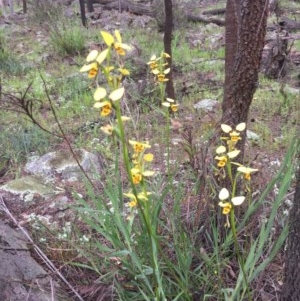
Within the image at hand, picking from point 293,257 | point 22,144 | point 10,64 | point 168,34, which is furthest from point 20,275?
point 10,64

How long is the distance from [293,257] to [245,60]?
3.19 ft

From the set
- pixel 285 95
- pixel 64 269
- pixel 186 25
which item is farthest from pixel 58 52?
pixel 64 269

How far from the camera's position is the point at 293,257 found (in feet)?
5.39

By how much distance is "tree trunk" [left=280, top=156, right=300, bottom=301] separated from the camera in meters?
1.60

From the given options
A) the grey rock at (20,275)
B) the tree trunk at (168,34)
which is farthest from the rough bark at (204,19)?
the grey rock at (20,275)

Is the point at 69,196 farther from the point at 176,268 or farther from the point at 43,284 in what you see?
the point at 176,268

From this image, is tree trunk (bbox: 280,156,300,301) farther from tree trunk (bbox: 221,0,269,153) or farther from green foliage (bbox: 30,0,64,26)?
green foliage (bbox: 30,0,64,26)

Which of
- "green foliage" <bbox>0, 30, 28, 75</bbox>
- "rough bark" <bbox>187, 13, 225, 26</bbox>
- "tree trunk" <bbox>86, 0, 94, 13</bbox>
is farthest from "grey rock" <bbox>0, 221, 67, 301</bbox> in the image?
"tree trunk" <bbox>86, 0, 94, 13</bbox>

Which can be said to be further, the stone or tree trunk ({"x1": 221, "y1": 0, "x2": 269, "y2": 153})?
the stone

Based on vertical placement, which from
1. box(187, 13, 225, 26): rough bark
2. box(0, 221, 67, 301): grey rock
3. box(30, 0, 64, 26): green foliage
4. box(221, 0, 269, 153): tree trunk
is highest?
box(221, 0, 269, 153): tree trunk

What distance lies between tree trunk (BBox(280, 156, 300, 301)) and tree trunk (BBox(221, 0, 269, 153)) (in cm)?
71

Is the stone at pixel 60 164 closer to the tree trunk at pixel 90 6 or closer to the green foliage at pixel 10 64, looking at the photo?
the green foliage at pixel 10 64

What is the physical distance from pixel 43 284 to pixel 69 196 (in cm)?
111

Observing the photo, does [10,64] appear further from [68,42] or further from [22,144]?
[22,144]
